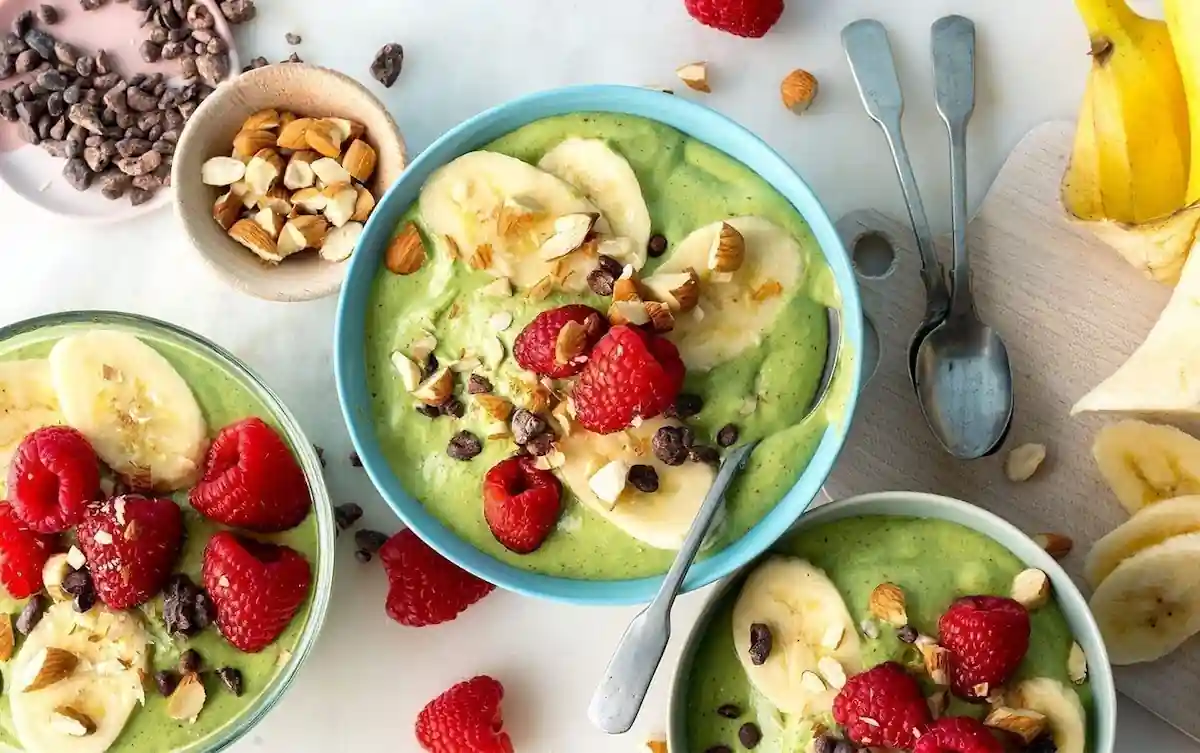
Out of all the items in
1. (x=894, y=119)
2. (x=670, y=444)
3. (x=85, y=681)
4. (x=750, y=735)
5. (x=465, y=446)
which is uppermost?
(x=894, y=119)

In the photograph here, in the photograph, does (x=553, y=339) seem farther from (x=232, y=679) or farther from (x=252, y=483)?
(x=232, y=679)

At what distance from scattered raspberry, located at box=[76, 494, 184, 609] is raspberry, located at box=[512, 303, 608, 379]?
0.57 metres

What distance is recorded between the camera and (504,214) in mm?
1514

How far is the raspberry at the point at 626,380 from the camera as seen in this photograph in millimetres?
1370

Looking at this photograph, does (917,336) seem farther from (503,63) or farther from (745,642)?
(503,63)

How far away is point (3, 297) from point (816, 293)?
1.31m

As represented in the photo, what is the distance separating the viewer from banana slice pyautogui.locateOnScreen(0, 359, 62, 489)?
166 cm

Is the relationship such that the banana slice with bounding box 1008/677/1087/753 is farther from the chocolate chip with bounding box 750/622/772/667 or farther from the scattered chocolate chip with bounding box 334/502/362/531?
the scattered chocolate chip with bounding box 334/502/362/531

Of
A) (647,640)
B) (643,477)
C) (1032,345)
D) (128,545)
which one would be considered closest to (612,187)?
(643,477)

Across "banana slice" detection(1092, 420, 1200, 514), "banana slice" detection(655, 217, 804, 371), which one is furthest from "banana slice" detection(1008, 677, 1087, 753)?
"banana slice" detection(655, 217, 804, 371)

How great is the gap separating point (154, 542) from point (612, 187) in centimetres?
79

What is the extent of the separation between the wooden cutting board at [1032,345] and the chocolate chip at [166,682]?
99 centimetres

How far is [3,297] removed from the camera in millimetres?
1903

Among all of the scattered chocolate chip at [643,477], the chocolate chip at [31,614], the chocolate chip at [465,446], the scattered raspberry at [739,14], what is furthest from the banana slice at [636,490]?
the chocolate chip at [31,614]
